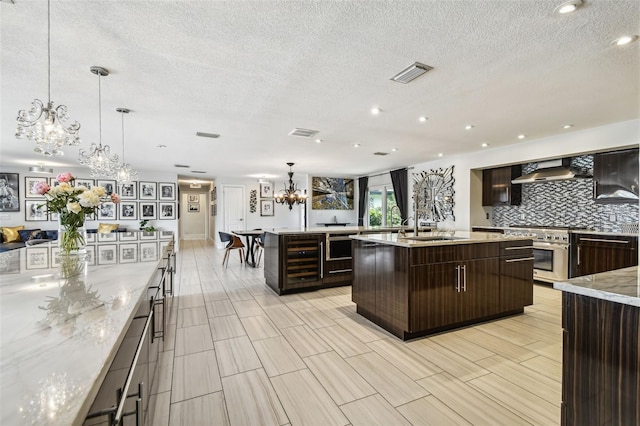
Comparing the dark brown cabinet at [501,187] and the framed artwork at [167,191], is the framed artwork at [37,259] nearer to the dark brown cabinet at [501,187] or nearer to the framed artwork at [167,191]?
the dark brown cabinet at [501,187]

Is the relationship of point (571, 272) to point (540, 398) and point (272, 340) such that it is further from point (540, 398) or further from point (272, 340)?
point (272, 340)

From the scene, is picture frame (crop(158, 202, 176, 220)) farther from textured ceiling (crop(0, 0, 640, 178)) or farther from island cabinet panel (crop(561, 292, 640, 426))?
island cabinet panel (crop(561, 292, 640, 426))

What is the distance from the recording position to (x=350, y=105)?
338 cm

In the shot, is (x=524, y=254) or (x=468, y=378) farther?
(x=524, y=254)

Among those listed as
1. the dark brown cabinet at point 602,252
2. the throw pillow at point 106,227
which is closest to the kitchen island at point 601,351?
the dark brown cabinet at point 602,252

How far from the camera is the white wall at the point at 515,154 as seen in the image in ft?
13.4

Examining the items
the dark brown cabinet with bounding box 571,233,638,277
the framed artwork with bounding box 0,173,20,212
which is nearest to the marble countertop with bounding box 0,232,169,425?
the dark brown cabinet with bounding box 571,233,638,277

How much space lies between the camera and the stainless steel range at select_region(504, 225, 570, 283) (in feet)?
15.1

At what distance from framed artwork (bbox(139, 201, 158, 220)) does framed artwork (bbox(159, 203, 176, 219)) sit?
191mm

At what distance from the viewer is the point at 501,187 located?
5875 millimetres

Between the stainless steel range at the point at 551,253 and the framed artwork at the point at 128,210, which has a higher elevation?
the framed artwork at the point at 128,210

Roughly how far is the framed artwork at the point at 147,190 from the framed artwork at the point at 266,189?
338cm

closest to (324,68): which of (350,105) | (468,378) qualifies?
(350,105)

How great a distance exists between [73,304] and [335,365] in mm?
1835
